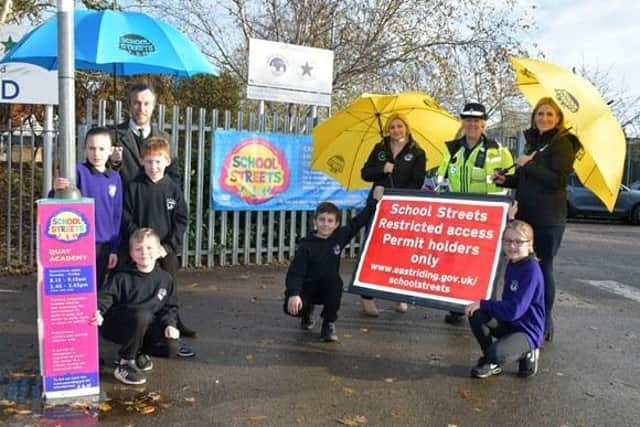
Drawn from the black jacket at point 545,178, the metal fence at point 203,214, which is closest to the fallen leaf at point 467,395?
the black jacket at point 545,178

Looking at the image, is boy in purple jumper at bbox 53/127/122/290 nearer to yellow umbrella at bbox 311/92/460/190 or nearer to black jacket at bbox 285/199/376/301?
black jacket at bbox 285/199/376/301

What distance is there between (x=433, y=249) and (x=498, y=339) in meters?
1.14

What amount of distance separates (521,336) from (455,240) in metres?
1.15

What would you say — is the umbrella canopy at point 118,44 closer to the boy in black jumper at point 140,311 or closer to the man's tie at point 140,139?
the man's tie at point 140,139

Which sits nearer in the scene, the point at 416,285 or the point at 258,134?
the point at 416,285

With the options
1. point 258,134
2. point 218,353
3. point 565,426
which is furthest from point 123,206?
point 258,134

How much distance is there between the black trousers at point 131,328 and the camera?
14.0 feet

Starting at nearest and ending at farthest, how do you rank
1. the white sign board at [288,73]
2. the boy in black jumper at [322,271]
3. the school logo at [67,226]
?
the school logo at [67,226]
the boy in black jumper at [322,271]
the white sign board at [288,73]

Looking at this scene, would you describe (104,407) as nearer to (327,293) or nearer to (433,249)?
(327,293)

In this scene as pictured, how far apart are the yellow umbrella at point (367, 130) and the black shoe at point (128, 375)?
3.17 m

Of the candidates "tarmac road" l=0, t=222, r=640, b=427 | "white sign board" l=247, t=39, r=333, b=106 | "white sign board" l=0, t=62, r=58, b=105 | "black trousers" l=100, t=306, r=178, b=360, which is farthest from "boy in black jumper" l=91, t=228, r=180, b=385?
"white sign board" l=247, t=39, r=333, b=106

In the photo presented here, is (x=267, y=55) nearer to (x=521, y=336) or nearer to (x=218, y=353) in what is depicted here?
(x=218, y=353)

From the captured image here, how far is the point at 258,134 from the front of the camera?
8.57 m

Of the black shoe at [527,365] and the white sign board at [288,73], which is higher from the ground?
the white sign board at [288,73]
